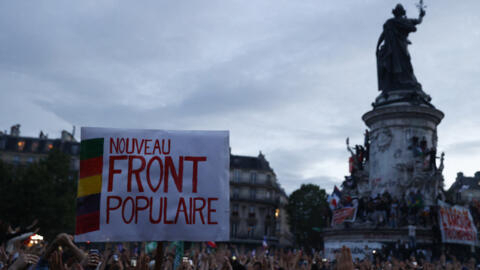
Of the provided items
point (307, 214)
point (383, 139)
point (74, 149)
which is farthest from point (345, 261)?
point (74, 149)

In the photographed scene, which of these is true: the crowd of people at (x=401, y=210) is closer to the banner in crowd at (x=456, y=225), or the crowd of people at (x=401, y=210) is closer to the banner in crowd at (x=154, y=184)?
the banner in crowd at (x=456, y=225)

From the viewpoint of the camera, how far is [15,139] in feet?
233

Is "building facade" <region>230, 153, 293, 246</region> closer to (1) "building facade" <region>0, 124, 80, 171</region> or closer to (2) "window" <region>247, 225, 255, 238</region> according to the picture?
(2) "window" <region>247, 225, 255, 238</region>

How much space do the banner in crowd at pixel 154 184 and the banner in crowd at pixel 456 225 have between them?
27.3 m

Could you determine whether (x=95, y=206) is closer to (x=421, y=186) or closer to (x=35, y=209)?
(x=421, y=186)

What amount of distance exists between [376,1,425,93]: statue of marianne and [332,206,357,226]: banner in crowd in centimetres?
926

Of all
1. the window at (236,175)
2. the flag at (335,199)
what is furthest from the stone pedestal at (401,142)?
the window at (236,175)

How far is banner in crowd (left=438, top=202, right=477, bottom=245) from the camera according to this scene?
2936 centimetres

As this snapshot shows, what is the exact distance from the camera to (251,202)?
76.3m

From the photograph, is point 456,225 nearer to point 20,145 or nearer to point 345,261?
point 345,261

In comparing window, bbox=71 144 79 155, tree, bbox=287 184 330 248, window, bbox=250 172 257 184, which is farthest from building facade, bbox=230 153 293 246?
window, bbox=71 144 79 155

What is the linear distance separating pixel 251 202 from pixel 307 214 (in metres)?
9.10

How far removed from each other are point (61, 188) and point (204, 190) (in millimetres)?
40586

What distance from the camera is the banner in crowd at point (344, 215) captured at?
32.5 m
